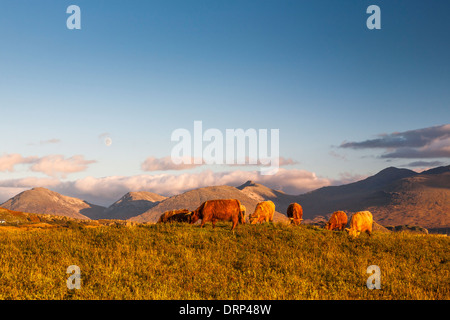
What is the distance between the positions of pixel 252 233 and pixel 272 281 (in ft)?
25.2

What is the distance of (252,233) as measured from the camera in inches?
754

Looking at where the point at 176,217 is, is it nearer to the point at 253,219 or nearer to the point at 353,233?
the point at 253,219

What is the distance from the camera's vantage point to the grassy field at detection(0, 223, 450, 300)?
10.5m

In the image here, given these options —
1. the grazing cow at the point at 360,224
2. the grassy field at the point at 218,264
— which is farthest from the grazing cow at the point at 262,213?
the grazing cow at the point at 360,224

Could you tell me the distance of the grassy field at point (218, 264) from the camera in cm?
1053

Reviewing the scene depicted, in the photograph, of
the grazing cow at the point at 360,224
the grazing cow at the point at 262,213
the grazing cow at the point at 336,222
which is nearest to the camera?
the grazing cow at the point at 360,224

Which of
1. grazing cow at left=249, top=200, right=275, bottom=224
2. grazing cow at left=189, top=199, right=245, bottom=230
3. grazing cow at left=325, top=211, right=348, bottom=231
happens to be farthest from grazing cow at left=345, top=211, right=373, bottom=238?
grazing cow at left=189, top=199, right=245, bottom=230

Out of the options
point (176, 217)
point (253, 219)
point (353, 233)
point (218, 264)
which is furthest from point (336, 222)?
point (218, 264)

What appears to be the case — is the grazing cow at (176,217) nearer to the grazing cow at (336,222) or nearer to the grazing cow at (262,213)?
the grazing cow at (262,213)

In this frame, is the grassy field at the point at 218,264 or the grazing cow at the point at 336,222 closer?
the grassy field at the point at 218,264
